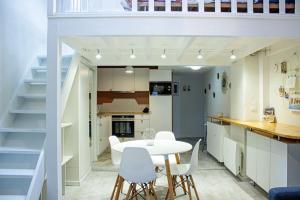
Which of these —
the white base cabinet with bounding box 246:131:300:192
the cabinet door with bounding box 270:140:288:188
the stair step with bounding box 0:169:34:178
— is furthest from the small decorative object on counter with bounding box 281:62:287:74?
the stair step with bounding box 0:169:34:178

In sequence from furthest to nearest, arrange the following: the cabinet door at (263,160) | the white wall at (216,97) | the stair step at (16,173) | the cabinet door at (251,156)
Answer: the white wall at (216,97), the cabinet door at (251,156), the cabinet door at (263,160), the stair step at (16,173)

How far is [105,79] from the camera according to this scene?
24.7 feet

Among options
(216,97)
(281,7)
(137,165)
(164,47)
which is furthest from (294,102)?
(216,97)

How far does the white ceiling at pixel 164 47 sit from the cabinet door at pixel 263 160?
4.34ft

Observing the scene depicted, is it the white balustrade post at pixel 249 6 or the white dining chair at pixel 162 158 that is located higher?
the white balustrade post at pixel 249 6

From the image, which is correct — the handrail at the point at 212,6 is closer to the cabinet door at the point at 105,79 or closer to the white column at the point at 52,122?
the white column at the point at 52,122

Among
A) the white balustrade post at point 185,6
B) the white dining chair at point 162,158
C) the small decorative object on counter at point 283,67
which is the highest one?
the white balustrade post at point 185,6

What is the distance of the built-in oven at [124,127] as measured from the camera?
7.05 meters

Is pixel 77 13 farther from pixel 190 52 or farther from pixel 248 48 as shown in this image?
pixel 248 48

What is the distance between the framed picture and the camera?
12.1ft

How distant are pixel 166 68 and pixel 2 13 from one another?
464 cm

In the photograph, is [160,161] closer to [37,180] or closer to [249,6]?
[37,180]

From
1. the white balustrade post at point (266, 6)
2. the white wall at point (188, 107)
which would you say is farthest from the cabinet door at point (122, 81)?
the white balustrade post at point (266, 6)

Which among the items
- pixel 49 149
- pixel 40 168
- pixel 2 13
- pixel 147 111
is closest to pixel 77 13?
pixel 2 13
